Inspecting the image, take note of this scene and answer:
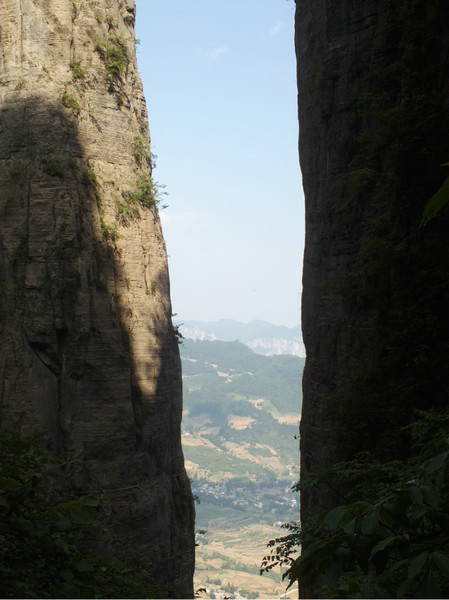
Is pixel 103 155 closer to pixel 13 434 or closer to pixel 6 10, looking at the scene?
pixel 6 10

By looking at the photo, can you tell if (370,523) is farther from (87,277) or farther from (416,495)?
(87,277)

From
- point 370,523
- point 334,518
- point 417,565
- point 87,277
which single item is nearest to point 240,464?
point 87,277

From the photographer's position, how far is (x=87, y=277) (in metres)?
18.1

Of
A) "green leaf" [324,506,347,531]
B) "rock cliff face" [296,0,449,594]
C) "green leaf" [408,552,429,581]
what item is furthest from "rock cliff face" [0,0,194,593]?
"green leaf" [408,552,429,581]

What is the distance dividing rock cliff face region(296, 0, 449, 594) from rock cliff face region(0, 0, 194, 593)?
785 centimetres

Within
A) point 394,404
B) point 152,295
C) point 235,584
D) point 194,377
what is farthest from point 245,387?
point 394,404

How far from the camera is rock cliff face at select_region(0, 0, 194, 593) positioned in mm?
17359

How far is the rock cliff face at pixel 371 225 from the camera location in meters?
8.95

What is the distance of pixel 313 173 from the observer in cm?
1266

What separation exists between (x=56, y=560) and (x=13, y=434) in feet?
4.95

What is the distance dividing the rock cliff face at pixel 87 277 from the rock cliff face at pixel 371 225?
785 centimetres

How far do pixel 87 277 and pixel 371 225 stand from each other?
1073cm

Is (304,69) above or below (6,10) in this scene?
below

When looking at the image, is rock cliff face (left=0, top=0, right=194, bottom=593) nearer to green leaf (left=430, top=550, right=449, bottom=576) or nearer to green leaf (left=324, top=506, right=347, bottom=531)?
green leaf (left=324, top=506, right=347, bottom=531)
